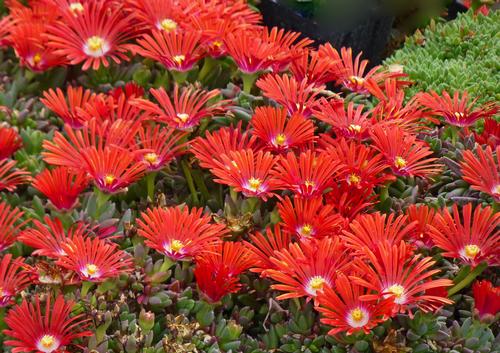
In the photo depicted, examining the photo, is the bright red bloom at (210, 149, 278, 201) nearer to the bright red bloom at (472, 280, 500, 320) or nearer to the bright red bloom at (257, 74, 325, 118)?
the bright red bloom at (257, 74, 325, 118)

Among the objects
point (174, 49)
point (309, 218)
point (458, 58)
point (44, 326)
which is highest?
point (458, 58)

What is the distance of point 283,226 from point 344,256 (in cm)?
13

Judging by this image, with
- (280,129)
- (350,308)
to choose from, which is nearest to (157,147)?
(280,129)

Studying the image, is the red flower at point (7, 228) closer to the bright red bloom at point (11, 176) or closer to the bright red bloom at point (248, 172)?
the bright red bloom at point (11, 176)

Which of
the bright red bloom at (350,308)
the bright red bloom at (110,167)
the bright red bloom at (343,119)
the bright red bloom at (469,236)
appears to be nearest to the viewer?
the bright red bloom at (350,308)

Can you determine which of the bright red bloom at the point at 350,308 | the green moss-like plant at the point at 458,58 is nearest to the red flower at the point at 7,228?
the bright red bloom at the point at 350,308

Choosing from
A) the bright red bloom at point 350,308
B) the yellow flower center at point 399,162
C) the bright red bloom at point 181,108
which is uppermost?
the bright red bloom at point 181,108

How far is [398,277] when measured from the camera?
1051mm

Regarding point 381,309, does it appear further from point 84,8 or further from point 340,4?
point 340,4

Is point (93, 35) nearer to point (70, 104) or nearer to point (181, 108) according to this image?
point (70, 104)

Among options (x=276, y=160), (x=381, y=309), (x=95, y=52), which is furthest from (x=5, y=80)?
(x=381, y=309)

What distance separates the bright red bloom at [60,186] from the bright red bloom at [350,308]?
44 cm

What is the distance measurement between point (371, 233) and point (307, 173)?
151 mm

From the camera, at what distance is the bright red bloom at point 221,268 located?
1.14 metres
